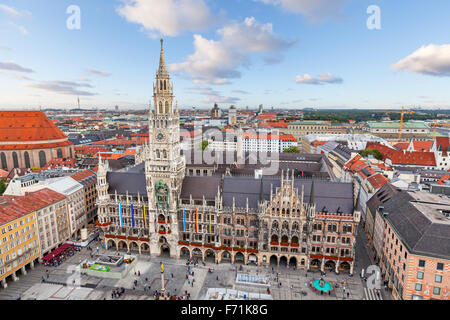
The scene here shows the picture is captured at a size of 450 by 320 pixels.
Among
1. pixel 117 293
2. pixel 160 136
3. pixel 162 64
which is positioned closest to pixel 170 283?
pixel 117 293

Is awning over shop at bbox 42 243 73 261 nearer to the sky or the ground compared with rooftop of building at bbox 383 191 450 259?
nearer to the ground

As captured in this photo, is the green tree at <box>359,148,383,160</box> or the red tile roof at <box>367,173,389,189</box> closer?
the red tile roof at <box>367,173,389,189</box>

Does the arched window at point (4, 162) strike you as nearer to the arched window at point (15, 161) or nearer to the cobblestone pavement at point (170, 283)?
the arched window at point (15, 161)

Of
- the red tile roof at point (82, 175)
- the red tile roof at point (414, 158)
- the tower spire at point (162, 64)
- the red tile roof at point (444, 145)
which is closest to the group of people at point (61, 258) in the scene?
the red tile roof at point (82, 175)

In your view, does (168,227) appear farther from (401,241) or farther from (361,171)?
(361,171)

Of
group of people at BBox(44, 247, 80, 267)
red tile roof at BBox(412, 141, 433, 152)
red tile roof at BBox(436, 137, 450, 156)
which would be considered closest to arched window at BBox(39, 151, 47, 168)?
group of people at BBox(44, 247, 80, 267)

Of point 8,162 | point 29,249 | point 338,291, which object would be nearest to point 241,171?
point 338,291

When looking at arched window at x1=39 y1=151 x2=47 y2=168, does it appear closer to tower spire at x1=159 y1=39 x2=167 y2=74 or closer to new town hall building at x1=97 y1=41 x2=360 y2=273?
new town hall building at x1=97 y1=41 x2=360 y2=273
